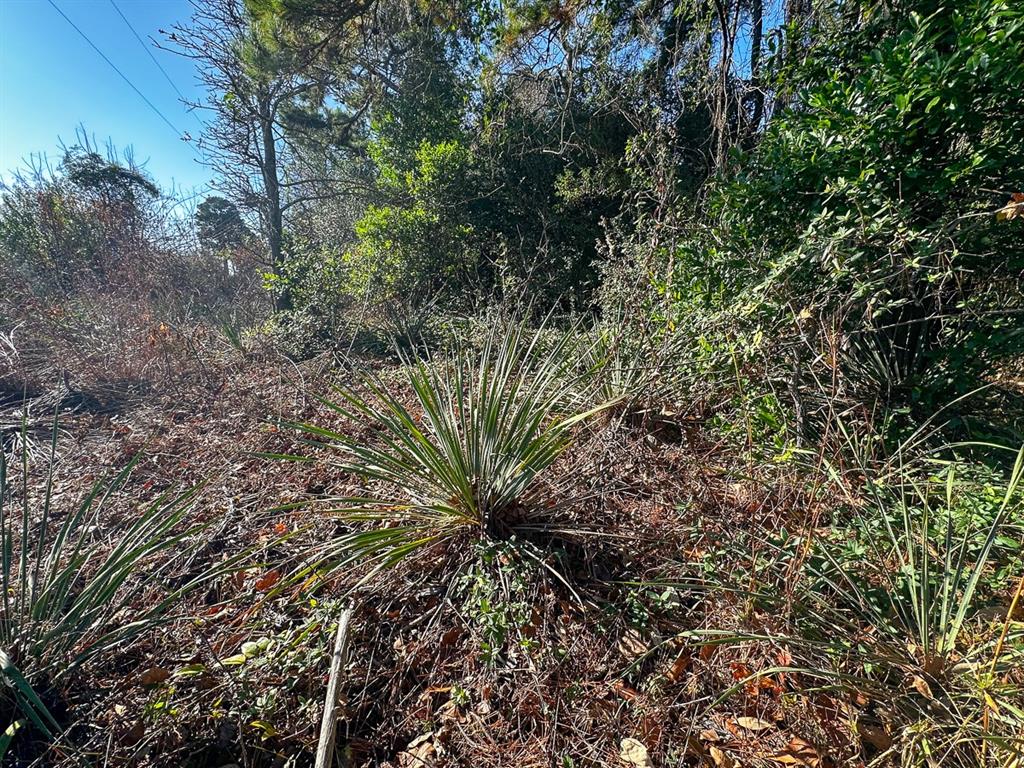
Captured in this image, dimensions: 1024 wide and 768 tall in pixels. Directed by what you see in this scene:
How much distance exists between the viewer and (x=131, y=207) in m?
7.45

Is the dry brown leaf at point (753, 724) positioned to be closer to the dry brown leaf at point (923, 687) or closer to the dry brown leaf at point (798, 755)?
the dry brown leaf at point (798, 755)

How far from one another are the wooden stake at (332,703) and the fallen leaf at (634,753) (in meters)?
0.86

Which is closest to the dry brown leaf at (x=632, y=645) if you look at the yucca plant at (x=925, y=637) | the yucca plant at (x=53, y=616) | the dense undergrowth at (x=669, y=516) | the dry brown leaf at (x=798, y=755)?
the dense undergrowth at (x=669, y=516)

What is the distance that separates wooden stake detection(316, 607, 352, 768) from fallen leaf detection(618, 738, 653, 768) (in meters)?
0.86

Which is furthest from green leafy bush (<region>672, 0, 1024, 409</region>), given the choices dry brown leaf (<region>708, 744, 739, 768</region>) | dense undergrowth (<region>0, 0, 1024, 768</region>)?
dry brown leaf (<region>708, 744, 739, 768</region>)

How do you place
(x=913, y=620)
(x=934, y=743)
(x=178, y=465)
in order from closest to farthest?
1. (x=934, y=743)
2. (x=913, y=620)
3. (x=178, y=465)

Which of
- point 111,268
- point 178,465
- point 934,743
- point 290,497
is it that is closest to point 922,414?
point 934,743

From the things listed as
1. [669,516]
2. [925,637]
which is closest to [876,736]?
[925,637]

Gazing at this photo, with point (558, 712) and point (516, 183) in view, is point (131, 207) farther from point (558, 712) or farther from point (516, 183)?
point (558, 712)

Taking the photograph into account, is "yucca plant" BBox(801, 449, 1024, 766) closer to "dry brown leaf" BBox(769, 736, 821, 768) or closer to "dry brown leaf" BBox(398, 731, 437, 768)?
"dry brown leaf" BBox(769, 736, 821, 768)

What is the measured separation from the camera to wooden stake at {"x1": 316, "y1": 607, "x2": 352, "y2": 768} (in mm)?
1255

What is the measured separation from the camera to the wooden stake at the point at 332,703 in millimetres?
1255

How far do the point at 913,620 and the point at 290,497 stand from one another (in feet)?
9.20

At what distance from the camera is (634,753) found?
1297 mm
